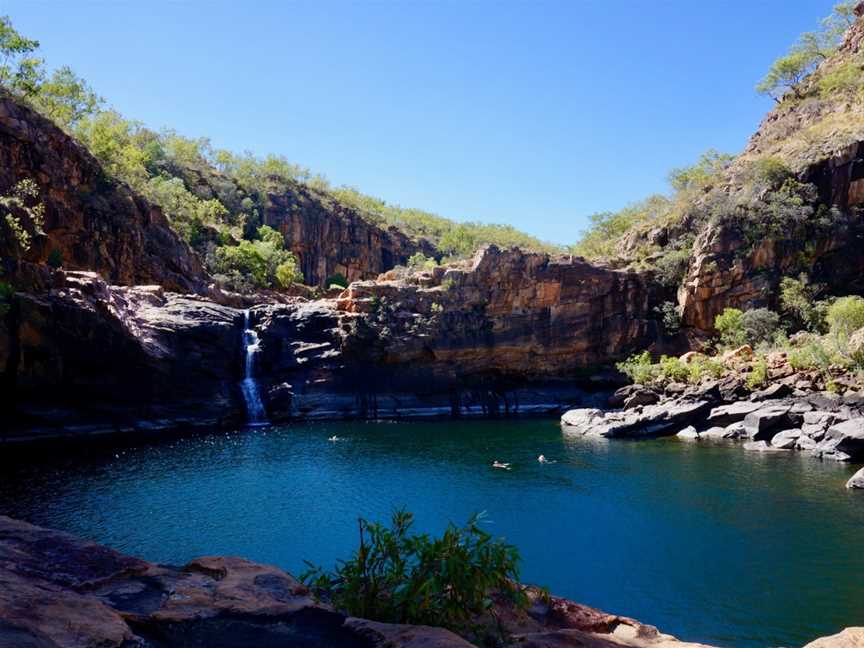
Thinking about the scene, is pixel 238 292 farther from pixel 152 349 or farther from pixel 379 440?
pixel 379 440

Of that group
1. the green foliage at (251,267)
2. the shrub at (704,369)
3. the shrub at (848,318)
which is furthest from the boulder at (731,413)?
the green foliage at (251,267)

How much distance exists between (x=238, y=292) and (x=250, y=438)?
83.4 feet

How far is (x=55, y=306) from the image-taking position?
107ft

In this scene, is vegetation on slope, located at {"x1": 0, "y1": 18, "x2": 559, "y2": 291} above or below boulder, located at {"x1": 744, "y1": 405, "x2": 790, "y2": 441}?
above

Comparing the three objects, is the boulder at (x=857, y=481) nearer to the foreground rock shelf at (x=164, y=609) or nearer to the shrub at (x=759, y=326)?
the foreground rock shelf at (x=164, y=609)

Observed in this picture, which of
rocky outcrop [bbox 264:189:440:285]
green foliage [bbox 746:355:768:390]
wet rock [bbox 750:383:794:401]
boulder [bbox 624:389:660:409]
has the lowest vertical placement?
boulder [bbox 624:389:660:409]

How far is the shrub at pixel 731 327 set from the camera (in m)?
45.3

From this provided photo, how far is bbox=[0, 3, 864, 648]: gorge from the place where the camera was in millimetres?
7808

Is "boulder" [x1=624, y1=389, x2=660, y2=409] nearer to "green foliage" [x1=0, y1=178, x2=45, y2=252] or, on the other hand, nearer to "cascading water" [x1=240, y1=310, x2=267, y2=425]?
"cascading water" [x1=240, y1=310, x2=267, y2=425]

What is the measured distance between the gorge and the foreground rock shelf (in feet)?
0.12

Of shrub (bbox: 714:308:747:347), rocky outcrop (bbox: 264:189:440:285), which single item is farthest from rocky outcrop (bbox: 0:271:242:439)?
rocky outcrop (bbox: 264:189:440:285)

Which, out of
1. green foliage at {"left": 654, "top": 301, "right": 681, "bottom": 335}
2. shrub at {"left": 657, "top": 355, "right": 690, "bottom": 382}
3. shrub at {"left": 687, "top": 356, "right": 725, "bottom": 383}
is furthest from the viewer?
green foliage at {"left": 654, "top": 301, "right": 681, "bottom": 335}

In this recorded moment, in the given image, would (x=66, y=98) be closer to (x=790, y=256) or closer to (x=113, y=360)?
(x=113, y=360)

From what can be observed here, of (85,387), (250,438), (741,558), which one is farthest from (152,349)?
(741,558)
